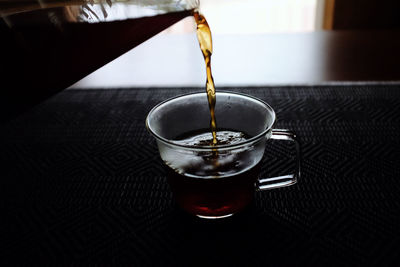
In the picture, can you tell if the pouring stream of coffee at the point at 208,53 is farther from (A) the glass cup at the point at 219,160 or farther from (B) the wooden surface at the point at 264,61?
(B) the wooden surface at the point at 264,61

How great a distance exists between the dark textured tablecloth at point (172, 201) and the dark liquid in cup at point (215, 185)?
0.08ft

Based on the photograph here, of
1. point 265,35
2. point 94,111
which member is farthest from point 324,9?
point 94,111

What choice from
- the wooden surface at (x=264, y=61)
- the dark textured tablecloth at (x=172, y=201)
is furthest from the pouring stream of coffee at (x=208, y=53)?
the wooden surface at (x=264, y=61)

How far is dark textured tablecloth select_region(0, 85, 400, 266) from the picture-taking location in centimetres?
53

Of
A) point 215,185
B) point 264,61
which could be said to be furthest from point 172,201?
point 264,61

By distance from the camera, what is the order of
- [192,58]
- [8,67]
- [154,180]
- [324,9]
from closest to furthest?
[8,67] < [154,180] < [192,58] < [324,9]

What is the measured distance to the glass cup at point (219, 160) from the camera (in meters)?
0.53

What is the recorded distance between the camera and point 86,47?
1.78ft

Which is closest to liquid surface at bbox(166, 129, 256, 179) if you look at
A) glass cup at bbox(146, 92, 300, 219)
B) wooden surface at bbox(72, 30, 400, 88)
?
glass cup at bbox(146, 92, 300, 219)

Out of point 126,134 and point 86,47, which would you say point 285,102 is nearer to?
point 126,134

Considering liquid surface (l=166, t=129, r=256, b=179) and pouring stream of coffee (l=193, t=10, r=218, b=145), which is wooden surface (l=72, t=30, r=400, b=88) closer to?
pouring stream of coffee (l=193, t=10, r=218, b=145)

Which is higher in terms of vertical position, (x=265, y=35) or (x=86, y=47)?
(x=86, y=47)

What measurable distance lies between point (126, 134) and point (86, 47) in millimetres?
311

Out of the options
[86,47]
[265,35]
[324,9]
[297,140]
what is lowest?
[324,9]
